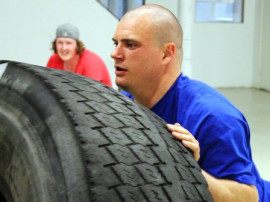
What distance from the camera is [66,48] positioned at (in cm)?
355

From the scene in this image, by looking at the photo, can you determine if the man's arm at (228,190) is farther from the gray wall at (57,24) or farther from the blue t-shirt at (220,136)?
the gray wall at (57,24)

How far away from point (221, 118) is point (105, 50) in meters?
4.34

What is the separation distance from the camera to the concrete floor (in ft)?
13.4

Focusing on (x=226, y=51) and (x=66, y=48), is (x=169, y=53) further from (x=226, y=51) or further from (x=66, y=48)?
(x=226, y=51)

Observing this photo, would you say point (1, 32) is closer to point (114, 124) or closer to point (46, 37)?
point (46, 37)

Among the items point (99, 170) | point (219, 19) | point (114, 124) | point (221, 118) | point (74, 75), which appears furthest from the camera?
point (219, 19)

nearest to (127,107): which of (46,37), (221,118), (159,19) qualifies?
(221,118)

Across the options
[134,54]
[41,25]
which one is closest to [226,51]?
[41,25]

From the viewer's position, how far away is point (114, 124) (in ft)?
3.00

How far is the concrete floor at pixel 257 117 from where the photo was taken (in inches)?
161

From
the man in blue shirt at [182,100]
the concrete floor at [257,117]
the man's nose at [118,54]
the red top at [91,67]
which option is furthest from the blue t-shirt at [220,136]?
the concrete floor at [257,117]

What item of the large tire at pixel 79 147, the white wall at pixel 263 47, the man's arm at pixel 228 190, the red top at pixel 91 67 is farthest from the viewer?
the white wall at pixel 263 47

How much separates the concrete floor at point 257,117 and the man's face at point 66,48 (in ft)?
5.48

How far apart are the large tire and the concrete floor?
277 centimetres
